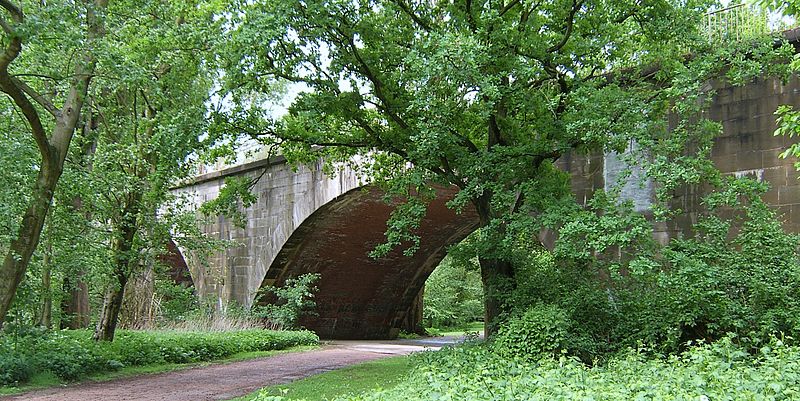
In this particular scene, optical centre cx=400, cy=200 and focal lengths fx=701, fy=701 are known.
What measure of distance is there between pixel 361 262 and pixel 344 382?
9686mm

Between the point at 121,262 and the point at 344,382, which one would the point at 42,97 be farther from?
the point at 344,382

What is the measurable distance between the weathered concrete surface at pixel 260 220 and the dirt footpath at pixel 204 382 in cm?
397

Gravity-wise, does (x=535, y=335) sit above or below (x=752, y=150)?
below

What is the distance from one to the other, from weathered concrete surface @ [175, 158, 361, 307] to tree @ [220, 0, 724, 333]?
560cm

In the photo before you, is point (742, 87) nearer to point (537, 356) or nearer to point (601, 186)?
point (601, 186)

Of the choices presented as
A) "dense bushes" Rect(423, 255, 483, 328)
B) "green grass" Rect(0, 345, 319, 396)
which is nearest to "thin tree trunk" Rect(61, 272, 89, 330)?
"green grass" Rect(0, 345, 319, 396)

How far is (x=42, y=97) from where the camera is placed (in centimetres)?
692

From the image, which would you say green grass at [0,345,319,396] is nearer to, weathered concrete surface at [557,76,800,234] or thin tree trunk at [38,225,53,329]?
thin tree trunk at [38,225,53,329]

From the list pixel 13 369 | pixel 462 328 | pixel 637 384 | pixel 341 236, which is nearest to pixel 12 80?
pixel 13 369

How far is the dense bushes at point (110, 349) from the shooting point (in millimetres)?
8633

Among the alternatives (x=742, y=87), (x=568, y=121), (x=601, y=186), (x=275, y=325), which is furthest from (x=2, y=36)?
(x=275, y=325)

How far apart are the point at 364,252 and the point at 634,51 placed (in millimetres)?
10362

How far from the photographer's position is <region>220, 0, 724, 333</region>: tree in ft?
23.0

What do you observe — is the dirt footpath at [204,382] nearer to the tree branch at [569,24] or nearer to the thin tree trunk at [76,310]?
the thin tree trunk at [76,310]
